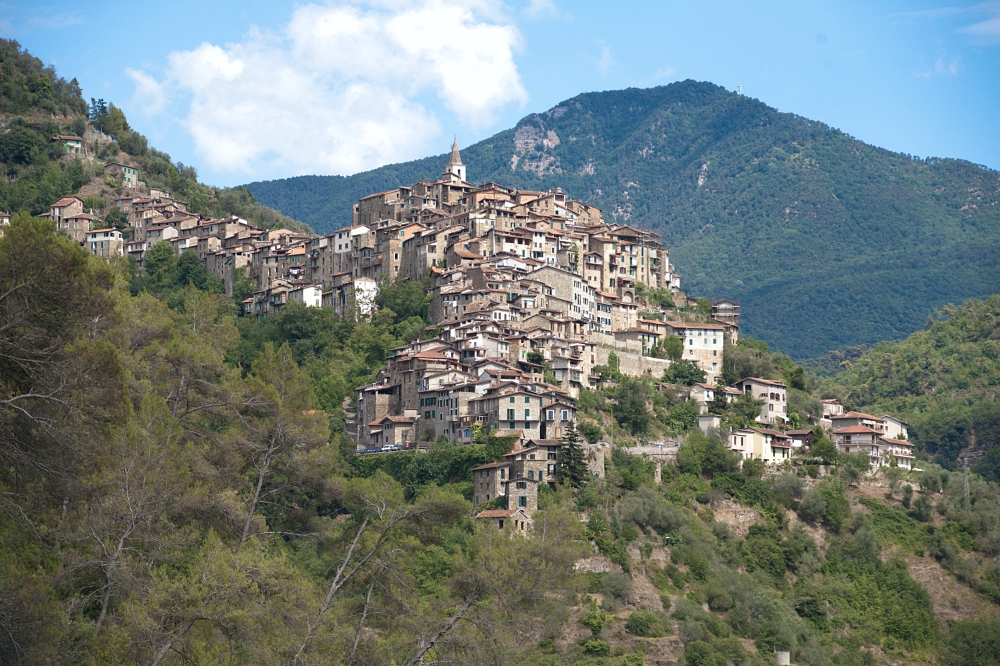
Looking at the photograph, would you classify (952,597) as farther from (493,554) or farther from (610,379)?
(493,554)

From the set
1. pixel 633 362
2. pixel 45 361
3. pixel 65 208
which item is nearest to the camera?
pixel 45 361

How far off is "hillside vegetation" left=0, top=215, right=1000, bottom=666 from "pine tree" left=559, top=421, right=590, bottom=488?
0.51 metres

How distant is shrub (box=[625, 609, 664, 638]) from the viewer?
56.0m

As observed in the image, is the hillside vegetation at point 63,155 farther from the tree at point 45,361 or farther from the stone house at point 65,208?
the tree at point 45,361

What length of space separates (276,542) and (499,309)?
41.3 metres

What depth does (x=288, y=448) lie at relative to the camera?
33812 millimetres

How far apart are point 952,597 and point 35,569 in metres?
55.9

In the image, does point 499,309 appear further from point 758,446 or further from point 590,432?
point 758,446

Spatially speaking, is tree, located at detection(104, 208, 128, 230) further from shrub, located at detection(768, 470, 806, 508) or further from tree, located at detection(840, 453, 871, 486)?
tree, located at detection(840, 453, 871, 486)

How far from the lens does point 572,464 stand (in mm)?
61188

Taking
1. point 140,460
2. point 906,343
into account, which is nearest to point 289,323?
point 140,460

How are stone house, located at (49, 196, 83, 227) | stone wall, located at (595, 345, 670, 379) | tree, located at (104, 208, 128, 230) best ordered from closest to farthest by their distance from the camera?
1. stone wall, located at (595, 345, 670, 379)
2. stone house, located at (49, 196, 83, 227)
3. tree, located at (104, 208, 128, 230)

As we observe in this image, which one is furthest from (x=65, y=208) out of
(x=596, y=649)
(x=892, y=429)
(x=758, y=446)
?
(x=596, y=649)

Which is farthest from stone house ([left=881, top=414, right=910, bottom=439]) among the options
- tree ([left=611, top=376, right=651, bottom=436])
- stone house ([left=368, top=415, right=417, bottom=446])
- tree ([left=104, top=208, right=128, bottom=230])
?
tree ([left=104, top=208, right=128, bottom=230])
